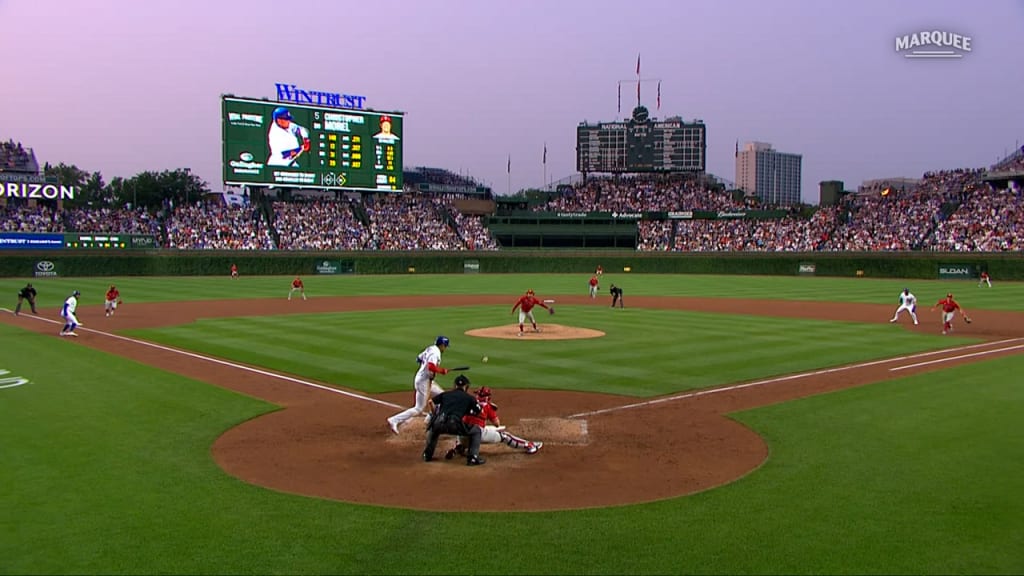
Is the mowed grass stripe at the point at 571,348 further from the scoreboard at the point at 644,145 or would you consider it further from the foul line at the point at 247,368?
the scoreboard at the point at 644,145

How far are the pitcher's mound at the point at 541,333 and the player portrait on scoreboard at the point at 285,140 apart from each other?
4724 centimetres

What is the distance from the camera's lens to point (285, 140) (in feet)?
226

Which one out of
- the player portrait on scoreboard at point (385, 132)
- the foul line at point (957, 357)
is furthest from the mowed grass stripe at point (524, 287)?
the foul line at point (957, 357)

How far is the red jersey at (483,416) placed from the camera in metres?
11.1

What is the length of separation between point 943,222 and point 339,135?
57.3m

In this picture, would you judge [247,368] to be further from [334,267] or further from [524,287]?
[334,267]

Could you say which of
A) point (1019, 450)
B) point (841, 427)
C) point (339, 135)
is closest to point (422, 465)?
point (841, 427)

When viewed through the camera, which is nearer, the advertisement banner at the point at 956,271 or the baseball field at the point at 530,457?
the baseball field at the point at 530,457

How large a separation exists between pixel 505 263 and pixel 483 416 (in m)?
65.3

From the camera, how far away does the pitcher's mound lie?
25594 mm

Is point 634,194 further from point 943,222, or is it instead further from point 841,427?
point 841,427

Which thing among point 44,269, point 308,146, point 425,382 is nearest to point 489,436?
point 425,382

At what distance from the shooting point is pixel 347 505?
9172 mm

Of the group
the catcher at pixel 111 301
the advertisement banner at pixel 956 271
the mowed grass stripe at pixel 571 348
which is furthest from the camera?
the advertisement banner at pixel 956 271
